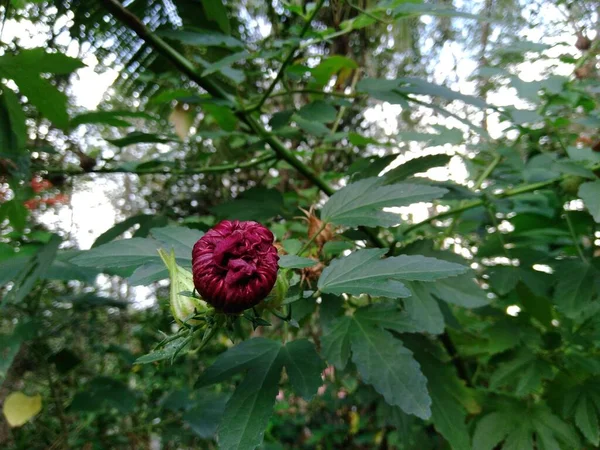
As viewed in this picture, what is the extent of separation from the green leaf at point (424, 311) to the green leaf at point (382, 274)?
22 centimetres

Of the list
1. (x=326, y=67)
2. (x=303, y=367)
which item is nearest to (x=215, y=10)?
(x=326, y=67)

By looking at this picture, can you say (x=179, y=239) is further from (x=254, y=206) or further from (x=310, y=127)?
(x=310, y=127)

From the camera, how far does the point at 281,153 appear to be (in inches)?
33.3

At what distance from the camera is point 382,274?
40 centimetres

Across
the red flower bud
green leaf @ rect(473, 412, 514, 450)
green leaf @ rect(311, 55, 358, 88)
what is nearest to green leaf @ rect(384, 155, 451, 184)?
green leaf @ rect(311, 55, 358, 88)

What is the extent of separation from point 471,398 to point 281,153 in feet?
1.89

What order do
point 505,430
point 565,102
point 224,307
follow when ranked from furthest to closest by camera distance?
1. point 565,102
2. point 505,430
3. point 224,307

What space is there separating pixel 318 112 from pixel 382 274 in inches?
18.7

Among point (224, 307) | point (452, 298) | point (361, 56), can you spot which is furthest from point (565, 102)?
point (361, 56)

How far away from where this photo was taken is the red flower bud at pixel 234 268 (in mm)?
356

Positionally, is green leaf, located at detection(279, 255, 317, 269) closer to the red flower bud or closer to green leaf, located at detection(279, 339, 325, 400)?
the red flower bud

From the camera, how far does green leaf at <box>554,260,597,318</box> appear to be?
722 millimetres

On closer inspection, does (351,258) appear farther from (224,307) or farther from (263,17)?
(263,17)

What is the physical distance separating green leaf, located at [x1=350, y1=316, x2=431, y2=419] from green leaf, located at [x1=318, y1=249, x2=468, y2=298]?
13cm
